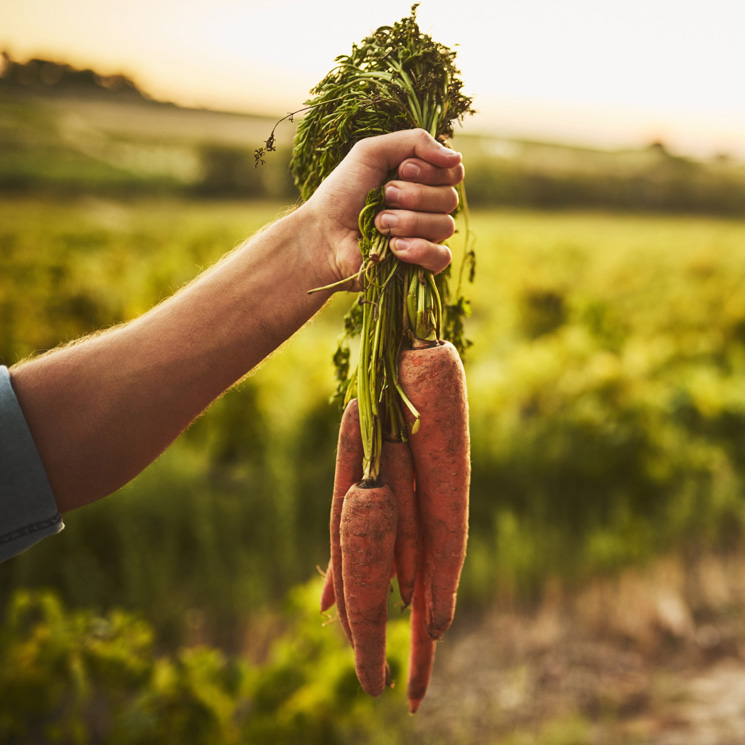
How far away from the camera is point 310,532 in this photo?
3.79m

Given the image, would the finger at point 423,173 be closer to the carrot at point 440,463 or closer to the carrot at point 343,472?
the carrot at point 440,463

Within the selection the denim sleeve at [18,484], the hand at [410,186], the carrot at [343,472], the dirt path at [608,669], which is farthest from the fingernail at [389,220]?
the dirt path at [608,669]

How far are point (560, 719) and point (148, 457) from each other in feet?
8.44

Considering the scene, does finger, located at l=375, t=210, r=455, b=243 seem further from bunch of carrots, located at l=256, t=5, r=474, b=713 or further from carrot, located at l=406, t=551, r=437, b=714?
carrot, located at l=406, t=551, r=437, b=714

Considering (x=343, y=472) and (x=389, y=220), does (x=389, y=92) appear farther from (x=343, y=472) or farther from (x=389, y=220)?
(x=343, y=472)

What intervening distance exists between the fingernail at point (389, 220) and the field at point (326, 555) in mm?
1192

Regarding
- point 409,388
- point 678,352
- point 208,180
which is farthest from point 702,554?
point 208,180

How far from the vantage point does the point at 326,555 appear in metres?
3.67

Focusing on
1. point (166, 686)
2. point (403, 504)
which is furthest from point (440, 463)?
point (166, 686)

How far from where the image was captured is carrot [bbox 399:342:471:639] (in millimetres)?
1256

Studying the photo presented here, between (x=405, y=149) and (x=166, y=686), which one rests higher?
(x=405, y=149)

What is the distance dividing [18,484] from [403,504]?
811mm

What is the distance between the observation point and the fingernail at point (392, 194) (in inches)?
45.3

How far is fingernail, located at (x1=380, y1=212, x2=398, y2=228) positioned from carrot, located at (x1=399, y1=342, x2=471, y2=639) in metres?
0.28
